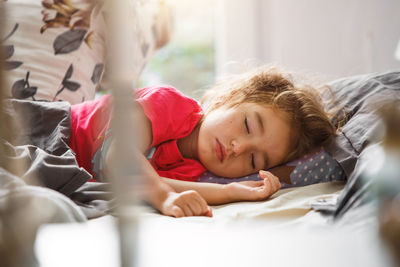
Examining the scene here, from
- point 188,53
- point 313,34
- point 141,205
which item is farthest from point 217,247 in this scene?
point 188,53

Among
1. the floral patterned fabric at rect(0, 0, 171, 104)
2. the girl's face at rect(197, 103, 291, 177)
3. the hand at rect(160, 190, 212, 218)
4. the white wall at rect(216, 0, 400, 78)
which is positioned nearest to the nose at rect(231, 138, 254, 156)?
the girl's face at rect(197, 103, 291, 177)

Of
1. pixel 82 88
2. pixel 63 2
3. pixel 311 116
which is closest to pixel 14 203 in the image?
pixel 311 116

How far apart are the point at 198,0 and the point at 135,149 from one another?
2.32 metres

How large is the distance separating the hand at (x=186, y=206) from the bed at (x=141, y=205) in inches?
1.1

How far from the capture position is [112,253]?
1.28ft

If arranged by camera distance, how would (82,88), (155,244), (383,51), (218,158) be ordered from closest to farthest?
1. (155,244)
2. (218,158)
3. (82,88)
4. (383,51)

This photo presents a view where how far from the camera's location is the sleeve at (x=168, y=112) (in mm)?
1077

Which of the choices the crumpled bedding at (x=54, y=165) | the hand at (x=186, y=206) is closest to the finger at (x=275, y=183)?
the hand at (x=186, y=206)

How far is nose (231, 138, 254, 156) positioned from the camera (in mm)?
1033

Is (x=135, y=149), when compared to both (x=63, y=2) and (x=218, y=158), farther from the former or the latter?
(x=63, y=2)

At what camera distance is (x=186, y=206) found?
2.59 ft

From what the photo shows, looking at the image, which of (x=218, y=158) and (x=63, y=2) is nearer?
(x=218, y=158)

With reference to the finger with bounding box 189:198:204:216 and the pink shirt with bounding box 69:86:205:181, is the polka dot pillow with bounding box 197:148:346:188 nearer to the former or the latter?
the pink shirt with bounding box 69:86:205:181

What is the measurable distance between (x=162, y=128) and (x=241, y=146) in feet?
0.67
